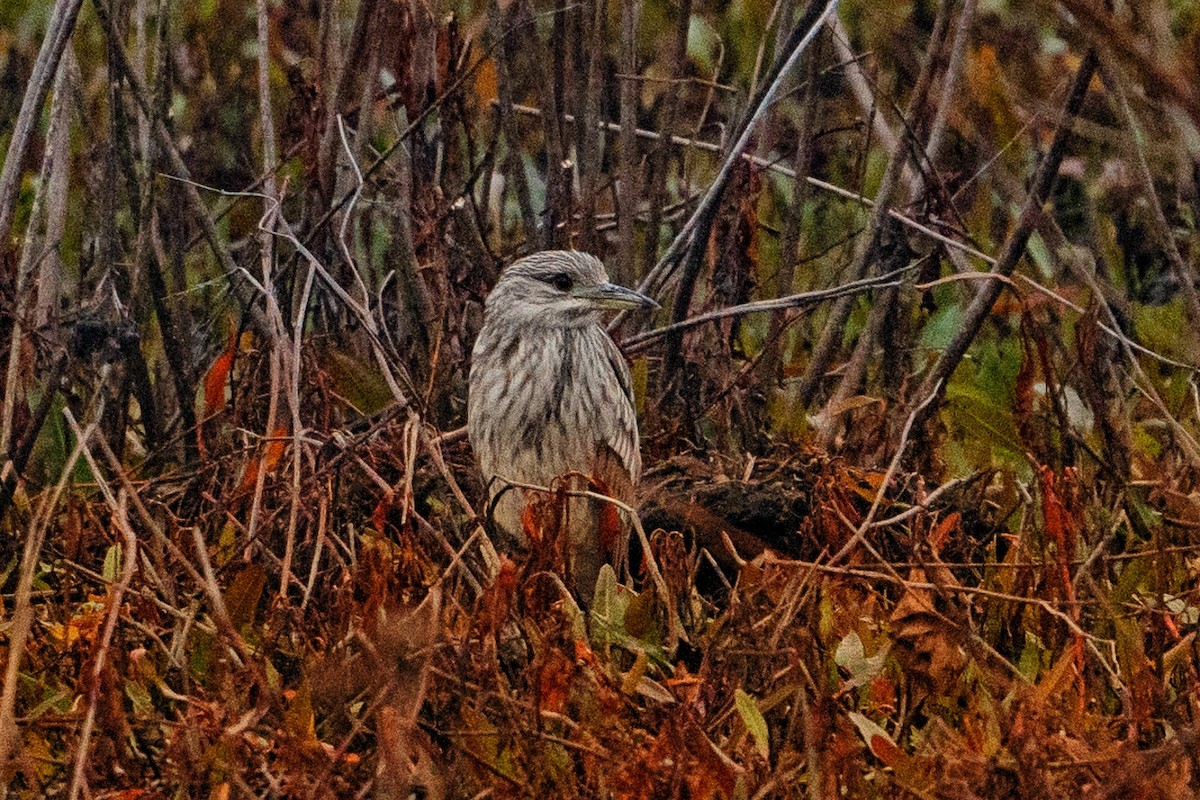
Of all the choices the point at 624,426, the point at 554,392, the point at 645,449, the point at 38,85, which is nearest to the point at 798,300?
the point at 624,426

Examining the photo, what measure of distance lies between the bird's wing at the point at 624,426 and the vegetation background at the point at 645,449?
0.10 m

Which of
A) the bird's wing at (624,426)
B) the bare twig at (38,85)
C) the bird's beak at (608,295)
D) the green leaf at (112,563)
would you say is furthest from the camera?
the bird's beak at (608,295)

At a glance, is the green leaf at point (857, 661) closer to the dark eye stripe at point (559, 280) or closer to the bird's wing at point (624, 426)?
the bird's wing at point (624, 426)

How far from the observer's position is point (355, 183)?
4898 millimetres

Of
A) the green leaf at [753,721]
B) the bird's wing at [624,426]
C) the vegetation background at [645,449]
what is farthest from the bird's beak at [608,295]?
the green leaf at [753,721]

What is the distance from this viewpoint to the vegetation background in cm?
310

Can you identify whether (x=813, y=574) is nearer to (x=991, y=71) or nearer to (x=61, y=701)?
(x=61, y=701)

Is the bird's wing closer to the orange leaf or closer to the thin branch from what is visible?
the thin branch

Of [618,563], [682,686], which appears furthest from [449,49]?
[682,686]

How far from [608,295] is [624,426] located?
355 mm

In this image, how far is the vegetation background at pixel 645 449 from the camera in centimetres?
310

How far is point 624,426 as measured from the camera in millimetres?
4676

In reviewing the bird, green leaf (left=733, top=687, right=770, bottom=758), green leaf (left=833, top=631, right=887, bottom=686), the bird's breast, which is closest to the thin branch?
the bird

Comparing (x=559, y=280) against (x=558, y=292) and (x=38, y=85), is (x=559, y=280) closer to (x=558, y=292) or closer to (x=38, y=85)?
(x=558, y=292)
